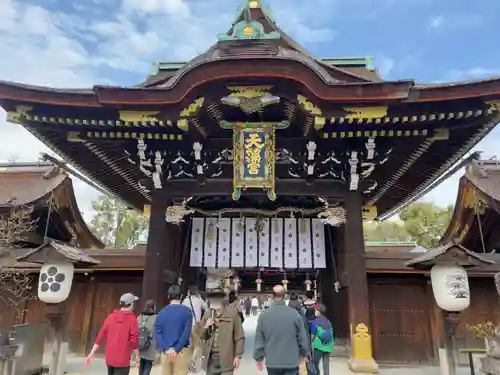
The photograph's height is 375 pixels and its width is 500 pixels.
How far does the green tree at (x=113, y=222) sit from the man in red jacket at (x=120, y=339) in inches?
1140

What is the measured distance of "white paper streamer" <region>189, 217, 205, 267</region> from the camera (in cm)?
954

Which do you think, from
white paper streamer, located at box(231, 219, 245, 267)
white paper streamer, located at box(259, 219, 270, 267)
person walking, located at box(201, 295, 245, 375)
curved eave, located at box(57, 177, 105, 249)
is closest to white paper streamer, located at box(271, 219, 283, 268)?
white paper streamer, located at box(259, 219, 270, 267)

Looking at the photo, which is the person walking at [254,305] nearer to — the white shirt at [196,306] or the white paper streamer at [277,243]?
the white paper streamer at [277,243]

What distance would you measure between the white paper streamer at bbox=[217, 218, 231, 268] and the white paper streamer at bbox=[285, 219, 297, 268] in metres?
1.40

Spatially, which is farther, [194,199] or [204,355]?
[194,199]

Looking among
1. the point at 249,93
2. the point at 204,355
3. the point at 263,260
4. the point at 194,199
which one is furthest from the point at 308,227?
the point at 204,355

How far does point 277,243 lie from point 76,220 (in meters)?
6.33

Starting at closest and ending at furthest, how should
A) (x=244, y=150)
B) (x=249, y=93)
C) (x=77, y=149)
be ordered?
(x=249, y=93) → (x=244, y=150) → (x=77, y=149)

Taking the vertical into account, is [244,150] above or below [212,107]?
below

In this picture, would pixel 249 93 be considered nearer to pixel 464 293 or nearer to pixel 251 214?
pixel 251 214

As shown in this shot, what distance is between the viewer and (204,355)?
175 inches

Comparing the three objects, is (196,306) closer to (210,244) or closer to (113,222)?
(210,244)

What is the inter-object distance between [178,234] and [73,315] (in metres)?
3.08

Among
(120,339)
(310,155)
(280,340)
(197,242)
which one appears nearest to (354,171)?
(310,155)
